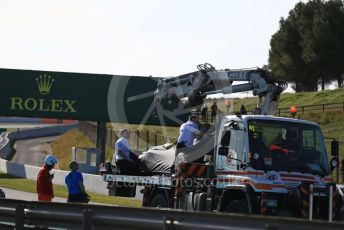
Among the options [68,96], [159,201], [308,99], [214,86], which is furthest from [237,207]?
[308,99]

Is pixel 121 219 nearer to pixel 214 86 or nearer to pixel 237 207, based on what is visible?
pixel 237 207

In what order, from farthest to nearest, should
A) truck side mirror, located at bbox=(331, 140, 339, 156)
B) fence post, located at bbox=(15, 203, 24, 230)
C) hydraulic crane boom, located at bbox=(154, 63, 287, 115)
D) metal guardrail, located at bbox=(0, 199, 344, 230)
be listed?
hydraulic crane boom, located at bbox=(154, 63, 287, 115) → truck side mirror, located at bbox=(331, 140, 339, 156) → fence post, located at bbox=(15, 203, 24, 230) → metal guardrail, located at bbox=(0, 199, 344, 230)

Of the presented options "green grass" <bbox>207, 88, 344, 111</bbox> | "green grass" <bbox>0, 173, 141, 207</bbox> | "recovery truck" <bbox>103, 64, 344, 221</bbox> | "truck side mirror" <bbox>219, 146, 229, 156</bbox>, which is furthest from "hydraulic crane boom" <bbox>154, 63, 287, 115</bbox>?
"green grass" <bbox>207, 88, 344, 111</bbox>

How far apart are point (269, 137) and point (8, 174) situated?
36.1 meters

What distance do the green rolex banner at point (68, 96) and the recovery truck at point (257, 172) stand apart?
29.8 meters

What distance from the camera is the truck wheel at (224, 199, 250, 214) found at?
15.3m

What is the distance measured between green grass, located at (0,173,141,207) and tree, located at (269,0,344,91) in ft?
156

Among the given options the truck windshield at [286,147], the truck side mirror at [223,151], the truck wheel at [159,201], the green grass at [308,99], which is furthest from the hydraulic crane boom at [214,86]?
the green grass at [308,99]

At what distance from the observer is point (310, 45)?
89188mm

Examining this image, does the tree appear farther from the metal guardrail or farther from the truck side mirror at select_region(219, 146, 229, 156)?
the metal guardrail

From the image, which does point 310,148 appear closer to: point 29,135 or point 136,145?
point 136,145

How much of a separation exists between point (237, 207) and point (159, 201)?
331 cm

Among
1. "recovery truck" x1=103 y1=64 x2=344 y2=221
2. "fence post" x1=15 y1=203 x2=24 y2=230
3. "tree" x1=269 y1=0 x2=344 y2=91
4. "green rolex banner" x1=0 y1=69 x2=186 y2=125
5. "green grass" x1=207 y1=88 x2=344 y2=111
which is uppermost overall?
"tree" x1=269 y1=0 x2=344 y2=91

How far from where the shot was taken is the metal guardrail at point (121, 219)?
9672 mm
